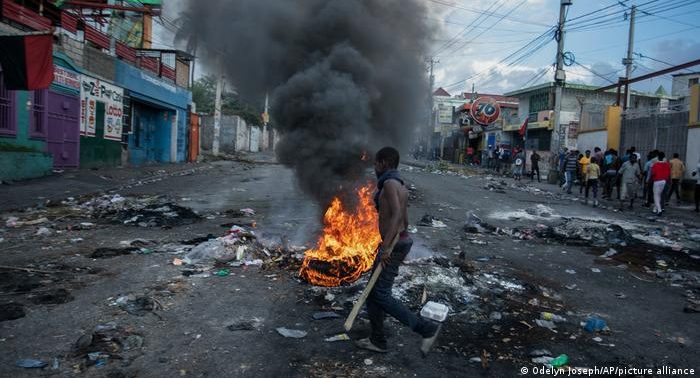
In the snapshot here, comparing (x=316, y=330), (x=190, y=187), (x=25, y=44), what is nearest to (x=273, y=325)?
(x=316, y=330)

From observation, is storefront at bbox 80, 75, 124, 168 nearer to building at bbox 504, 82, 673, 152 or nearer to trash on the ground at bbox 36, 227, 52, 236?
trash on the ground at bbox 36, 227, 52, 236

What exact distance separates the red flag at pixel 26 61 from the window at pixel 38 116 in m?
3.04

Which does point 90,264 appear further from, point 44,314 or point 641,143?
point 641,143

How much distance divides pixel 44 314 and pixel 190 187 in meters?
10.2

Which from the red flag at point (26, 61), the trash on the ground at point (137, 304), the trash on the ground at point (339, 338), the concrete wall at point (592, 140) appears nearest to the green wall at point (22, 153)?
the red flag at point (26, 61)

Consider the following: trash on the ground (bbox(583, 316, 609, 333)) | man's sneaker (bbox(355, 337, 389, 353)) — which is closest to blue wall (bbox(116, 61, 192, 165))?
man's sneaker (bbox(355, 337, 389, 353))

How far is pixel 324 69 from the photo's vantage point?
5859mm

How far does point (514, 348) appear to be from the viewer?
3.76 m

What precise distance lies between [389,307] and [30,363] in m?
2.48

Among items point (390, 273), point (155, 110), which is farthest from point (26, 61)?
point (155, 110)

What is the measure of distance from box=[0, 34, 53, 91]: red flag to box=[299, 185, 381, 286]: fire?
8.08 metres

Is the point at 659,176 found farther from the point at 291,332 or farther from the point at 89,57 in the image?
the point at 89,57

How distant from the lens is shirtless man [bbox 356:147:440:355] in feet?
11.5

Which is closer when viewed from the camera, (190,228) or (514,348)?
(514,348)
